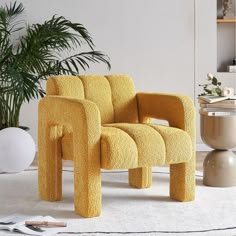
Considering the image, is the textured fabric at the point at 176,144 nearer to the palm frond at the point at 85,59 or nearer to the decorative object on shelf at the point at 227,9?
the palm frond at the point at 85,59

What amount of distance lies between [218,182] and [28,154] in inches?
48.2

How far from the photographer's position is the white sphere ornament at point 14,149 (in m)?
3.71

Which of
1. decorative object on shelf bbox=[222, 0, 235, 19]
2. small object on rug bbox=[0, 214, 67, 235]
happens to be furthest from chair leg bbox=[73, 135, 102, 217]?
decorative object on shelf bbox=[222, 0, 235, 19]

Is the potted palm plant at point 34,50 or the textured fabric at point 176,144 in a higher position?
the potted palm plant at point 34,50

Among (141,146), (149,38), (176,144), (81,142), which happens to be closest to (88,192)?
(81,142)

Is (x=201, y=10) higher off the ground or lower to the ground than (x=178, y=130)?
higher

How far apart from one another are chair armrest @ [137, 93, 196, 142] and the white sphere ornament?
2.53 ft

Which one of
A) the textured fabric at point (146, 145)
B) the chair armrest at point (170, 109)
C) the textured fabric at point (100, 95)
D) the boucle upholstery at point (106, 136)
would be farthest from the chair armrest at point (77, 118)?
the chair armrest at point (170, 109)

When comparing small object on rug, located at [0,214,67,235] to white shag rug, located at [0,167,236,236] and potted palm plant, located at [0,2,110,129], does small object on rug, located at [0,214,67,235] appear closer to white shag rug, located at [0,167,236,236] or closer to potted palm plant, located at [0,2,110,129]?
white shag rug, located at [0,167,236,236]

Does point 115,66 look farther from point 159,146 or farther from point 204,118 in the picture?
point 159,146

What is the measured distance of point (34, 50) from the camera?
4.37 m

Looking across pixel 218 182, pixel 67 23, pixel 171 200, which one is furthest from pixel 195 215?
pixel 67 23

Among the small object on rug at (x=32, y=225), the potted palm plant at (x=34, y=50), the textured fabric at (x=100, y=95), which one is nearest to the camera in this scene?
the small object on rug at (x=32, y=225)

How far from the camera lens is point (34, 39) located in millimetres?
4398
